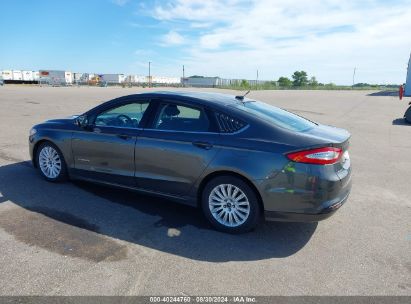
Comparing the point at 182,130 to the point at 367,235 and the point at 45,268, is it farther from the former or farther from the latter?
the point at 367,235

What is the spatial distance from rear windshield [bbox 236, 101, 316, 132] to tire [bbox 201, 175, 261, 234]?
2.75ft

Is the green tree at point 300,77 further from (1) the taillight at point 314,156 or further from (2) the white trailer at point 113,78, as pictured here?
(1) the taillight at point 314,156

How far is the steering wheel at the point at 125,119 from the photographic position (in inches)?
182

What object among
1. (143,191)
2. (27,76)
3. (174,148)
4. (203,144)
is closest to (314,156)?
(203,144)

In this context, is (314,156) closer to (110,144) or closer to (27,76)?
(110,144)

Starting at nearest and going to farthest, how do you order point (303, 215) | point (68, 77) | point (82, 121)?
point (303, 215), point (82, 121), point (68, 77)

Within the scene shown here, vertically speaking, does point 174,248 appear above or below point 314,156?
below

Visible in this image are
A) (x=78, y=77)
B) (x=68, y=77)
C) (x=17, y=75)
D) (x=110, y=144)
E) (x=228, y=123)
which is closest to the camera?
(x=228, y=123)

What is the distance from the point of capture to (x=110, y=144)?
4.62 metres

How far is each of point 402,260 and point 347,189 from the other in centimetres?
87

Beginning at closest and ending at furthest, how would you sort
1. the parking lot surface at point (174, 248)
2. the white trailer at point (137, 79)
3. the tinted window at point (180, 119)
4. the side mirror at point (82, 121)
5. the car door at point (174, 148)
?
1. the parking lot surface at point (174, 248)
2. the car door at point (174, 148)
3. the tinted window at point (180, 119)
4. the side mirror at point (82, 121)
5. the white trailer at point (137, 79)

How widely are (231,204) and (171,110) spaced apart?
1.38m

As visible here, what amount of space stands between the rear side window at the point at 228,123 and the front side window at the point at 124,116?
3.57 ft

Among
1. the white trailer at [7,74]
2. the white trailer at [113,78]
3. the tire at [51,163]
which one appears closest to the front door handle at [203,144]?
the tire at [51,163]
